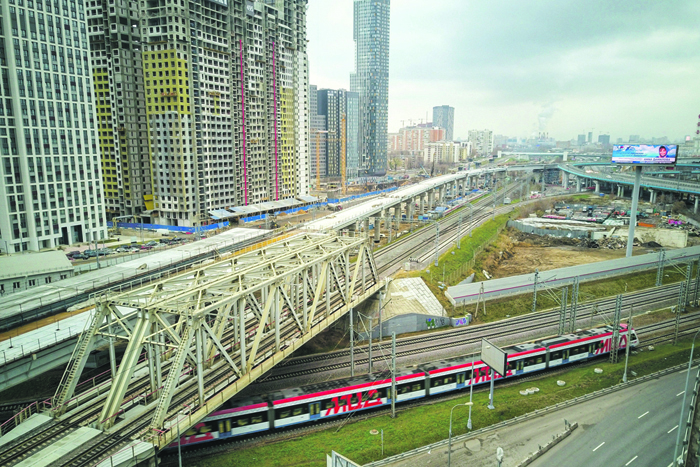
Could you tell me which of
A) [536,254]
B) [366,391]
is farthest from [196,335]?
[536,254]

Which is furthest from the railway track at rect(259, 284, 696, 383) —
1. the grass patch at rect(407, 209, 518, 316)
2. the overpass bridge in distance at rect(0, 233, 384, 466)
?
the grass patch at rect(407, 209, 518, 316)

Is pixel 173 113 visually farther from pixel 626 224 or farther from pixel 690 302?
Answer: pixel 626 224

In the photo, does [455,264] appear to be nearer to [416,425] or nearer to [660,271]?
[660,271]

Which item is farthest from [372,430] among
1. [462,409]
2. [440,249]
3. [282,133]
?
[282,133]

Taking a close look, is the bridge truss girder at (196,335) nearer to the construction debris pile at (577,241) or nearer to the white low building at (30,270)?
the white low building at (30,270)

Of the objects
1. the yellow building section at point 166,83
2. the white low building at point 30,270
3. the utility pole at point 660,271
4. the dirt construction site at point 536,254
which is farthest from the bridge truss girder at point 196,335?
the yellow building section at point 166,83

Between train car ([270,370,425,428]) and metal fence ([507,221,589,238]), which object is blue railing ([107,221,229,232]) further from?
metal fence ([507,221,589,238])
